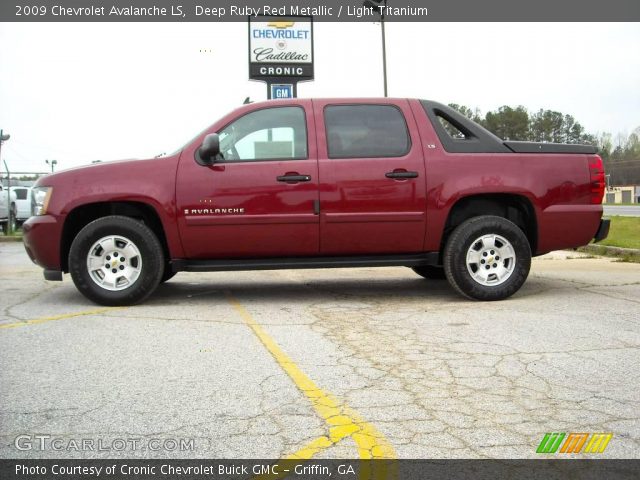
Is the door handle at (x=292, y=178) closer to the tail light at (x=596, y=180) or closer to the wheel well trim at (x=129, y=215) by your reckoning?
the wheel well trim at (x=129, y=215)

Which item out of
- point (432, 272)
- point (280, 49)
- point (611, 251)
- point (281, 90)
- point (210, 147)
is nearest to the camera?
point (210, 147)

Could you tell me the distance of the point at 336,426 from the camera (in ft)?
10.5

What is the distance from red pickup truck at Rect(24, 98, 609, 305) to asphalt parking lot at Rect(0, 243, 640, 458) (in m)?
0.45

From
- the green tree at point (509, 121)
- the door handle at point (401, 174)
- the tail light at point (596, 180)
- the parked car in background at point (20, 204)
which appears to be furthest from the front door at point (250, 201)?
the green tree at point (509, 121)

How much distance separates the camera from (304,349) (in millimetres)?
4703

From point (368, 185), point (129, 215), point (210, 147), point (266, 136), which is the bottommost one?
A: point (129, 215)

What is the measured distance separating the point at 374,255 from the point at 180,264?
74.0 inches

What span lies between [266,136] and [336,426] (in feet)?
12.8

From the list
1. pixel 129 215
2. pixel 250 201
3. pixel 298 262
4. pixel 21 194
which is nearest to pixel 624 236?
pixel 298 262

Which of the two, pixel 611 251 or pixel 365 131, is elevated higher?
pixel 365 131

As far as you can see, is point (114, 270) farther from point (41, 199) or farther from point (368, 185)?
point (368, 185)

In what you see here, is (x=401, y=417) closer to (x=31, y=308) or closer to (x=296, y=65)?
(x=31, y=308)

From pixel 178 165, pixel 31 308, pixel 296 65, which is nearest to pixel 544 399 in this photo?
pixel 178 165

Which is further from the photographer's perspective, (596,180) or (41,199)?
(596,180)
